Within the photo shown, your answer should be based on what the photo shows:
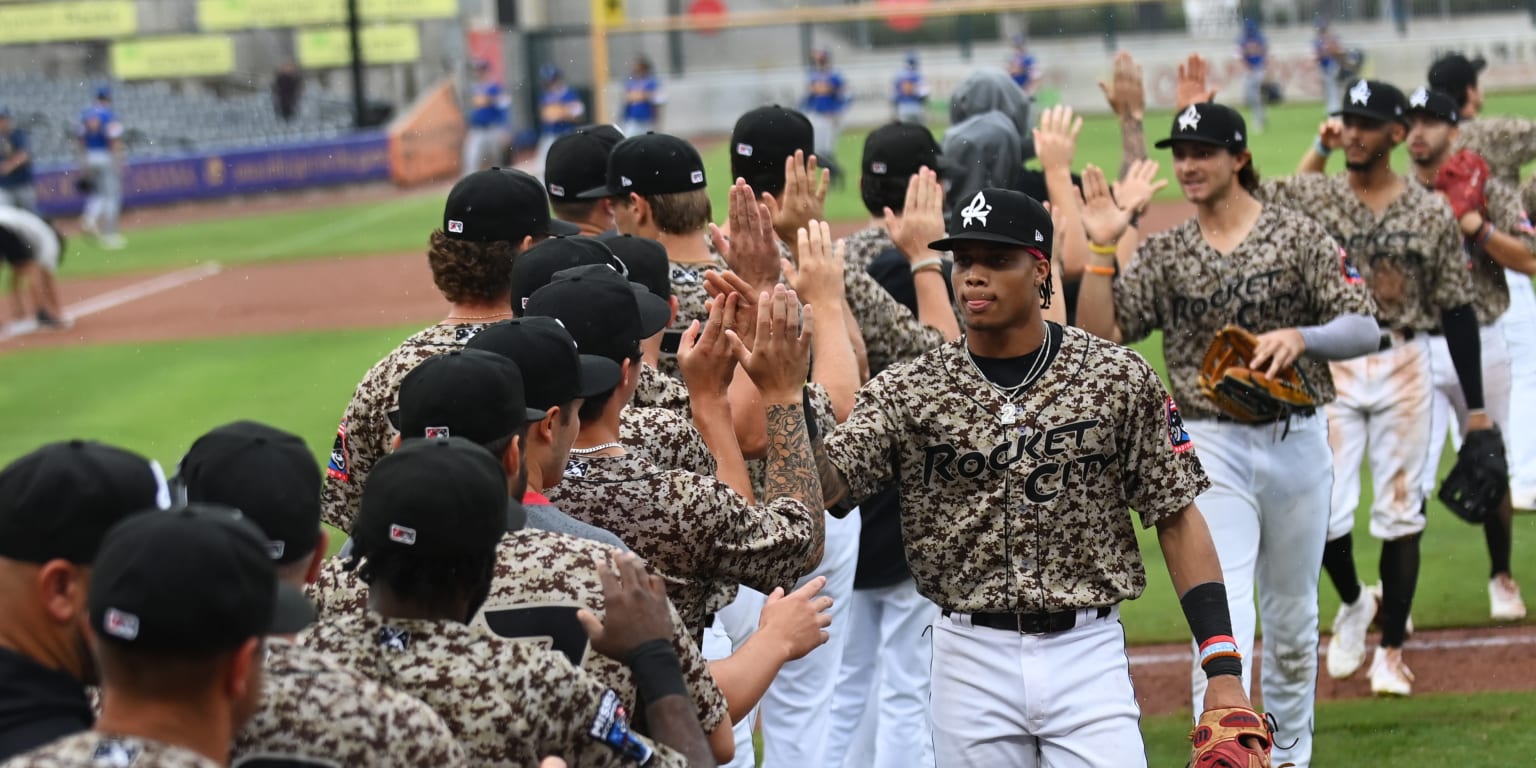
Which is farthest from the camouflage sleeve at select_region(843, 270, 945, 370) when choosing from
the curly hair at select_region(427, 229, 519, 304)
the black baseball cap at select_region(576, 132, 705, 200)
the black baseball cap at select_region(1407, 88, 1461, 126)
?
the black baseball cap at select_region(1407, 88, 1461, 126)

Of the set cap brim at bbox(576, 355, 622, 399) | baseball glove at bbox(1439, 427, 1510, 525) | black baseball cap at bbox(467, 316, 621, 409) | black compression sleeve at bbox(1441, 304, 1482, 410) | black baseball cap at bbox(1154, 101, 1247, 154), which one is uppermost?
black baseball cap at bbox(1154, 101, 1247, 154)

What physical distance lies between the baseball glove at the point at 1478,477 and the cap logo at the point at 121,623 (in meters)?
6.17

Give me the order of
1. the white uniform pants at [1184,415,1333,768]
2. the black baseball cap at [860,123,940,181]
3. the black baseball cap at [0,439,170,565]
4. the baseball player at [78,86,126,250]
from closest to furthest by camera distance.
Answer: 1. the black baseball cap at [0,439,170,565]
2. the white uniform pants at [1184,415,1333,768]
3. the black baseball cap at [860,123,940,181]
4. the baseball player at [78,86,126,250]

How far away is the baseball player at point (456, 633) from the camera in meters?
2.81

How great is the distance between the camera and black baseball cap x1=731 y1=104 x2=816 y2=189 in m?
5.95

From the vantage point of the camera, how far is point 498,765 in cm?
284

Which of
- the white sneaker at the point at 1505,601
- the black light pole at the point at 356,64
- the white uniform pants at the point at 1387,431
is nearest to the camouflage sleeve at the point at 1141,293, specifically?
the white uniform pants at the point at 1387,431

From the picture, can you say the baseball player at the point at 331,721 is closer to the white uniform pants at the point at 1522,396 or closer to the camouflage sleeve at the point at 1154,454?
the camouflage sleeve at the point at 1154,454

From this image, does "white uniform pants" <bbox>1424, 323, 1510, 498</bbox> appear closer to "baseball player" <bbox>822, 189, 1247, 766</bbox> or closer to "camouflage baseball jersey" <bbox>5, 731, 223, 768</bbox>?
"baseball player" <bbox>822, 189, 1247, 766</bbox>

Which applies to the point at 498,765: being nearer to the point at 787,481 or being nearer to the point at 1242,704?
the point at 787,481

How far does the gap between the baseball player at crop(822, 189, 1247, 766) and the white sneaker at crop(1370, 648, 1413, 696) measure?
9.32ft

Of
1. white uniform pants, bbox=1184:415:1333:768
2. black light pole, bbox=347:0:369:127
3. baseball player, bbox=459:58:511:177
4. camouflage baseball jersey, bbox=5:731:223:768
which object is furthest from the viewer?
black light pole, bbox=347:0:369:127

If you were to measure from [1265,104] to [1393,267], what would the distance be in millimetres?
27324

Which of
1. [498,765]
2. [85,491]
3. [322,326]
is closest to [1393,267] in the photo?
[498,765]
